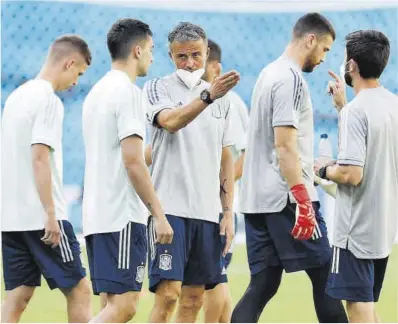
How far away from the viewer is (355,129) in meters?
4.86

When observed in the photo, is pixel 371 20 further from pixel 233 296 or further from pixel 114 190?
pixel 114 190

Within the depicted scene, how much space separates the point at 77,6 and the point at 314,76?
3.19 metres

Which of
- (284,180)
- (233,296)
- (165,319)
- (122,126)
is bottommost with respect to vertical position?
(233,296)

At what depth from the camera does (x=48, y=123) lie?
535cm

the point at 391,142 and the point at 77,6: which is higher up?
the point at 77,6

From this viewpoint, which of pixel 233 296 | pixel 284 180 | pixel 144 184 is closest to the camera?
pixel 144 184

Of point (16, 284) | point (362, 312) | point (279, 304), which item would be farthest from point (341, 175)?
point (279, 304)

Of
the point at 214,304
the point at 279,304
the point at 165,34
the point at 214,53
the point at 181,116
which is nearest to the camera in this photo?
the point at 181,116

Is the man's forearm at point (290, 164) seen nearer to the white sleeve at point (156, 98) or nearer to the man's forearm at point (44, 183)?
the white sleeve at point (156, 98)

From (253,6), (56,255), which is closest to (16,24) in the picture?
(253,6)

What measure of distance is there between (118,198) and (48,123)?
69 centimetres

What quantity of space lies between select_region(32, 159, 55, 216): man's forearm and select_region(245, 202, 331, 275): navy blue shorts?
1066mm

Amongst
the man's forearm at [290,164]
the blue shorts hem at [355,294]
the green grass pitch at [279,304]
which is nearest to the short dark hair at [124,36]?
the man's forearm at [290,164]

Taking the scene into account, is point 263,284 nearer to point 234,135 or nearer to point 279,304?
point 234,135
